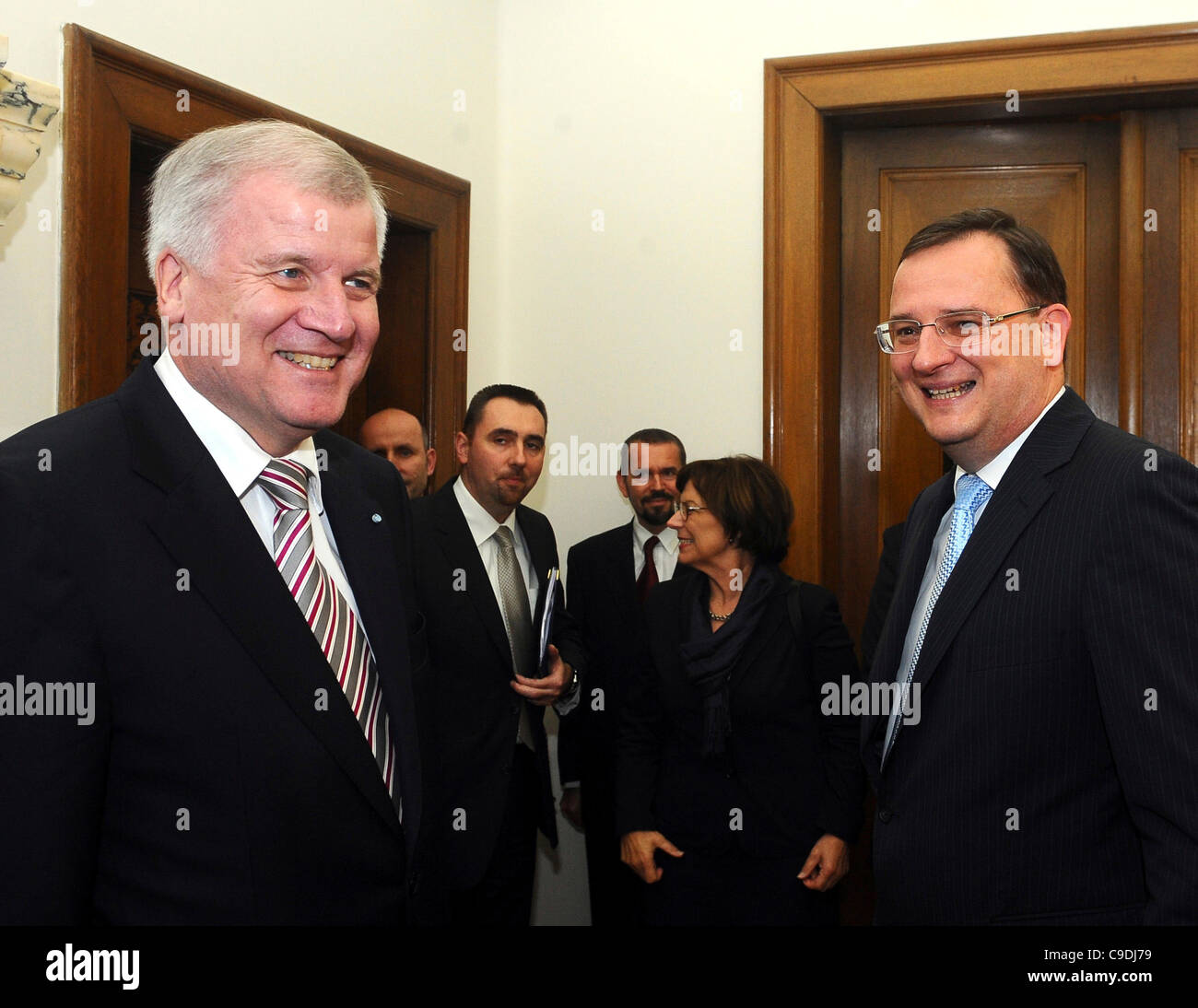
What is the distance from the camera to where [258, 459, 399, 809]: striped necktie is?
1.35 m

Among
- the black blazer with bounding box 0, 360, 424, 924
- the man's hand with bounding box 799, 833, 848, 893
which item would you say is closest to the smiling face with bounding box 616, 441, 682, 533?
the man's hand with bounding box 799, 833, 848, 893

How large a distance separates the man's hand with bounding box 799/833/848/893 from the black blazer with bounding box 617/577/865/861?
2 centimetres

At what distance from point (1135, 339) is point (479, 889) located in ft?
8.36

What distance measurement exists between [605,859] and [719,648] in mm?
1064

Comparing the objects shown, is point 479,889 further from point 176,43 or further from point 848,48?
point 848,48

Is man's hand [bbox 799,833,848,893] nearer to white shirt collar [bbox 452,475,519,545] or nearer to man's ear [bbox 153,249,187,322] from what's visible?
white shirt collar [bbox 452,475,519,545]

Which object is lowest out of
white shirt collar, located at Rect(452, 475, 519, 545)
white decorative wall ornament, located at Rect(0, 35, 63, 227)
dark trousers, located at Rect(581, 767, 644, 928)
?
dark trousers, located at Rect(581, 767, 644, 928)

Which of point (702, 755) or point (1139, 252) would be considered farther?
point (1139, 252)

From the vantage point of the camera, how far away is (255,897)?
1.20 meters

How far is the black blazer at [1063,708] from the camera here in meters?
1.31

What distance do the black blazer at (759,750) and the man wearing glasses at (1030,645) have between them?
966 mm

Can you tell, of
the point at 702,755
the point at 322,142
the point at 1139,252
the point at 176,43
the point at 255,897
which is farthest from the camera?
the point at 1139,252

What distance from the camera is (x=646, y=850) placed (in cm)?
277
